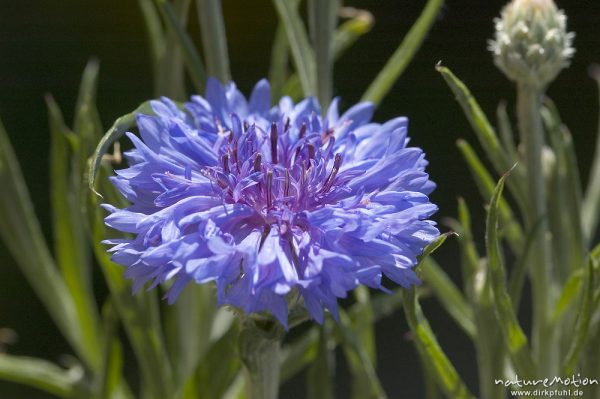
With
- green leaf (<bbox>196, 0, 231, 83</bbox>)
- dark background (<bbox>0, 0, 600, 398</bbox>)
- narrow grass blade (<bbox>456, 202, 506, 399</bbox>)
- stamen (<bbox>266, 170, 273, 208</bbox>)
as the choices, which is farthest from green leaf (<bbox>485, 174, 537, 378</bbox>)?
dark background (<bbox>0, 0, 600, 398</bbox>)

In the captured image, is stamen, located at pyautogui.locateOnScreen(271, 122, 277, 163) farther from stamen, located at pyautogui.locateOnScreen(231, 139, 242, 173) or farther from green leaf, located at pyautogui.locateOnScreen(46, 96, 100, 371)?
green leaf, located at pyautogui.locateOnScreen(46, 96, 100, 371)

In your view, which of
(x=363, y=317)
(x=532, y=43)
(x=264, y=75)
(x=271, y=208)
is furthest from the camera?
(x=264, y=75)

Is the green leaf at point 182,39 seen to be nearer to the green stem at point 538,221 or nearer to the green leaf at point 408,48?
the green leaf at point 408,48

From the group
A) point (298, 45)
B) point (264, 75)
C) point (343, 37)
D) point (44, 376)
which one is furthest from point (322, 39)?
point (264, 75)

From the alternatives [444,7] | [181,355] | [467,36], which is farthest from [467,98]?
[467,36]

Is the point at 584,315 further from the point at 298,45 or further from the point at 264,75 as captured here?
the point at 264,75

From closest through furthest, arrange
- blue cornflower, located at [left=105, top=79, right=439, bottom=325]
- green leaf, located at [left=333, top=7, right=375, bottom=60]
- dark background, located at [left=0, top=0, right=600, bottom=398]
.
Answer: blue cornflower, located at [left=105, top=79, right=439, bottom=325]
green leaf, located at [left=333, top=7, right=375, bottom=60]
dark background, located at [left=0, top=0, right=600, bottom=398]
